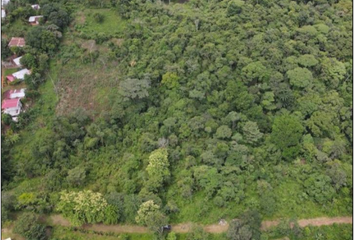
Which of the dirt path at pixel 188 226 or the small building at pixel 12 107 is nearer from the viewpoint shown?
the dirt path at pixel 188 226

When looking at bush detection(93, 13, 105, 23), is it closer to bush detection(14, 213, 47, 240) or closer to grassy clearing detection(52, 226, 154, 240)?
bush detection(14, 213, 47, 240)

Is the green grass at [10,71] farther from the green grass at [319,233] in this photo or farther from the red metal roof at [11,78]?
the green grass at [319,233]

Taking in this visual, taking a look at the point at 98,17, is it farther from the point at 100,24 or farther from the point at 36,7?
the point at 36,7

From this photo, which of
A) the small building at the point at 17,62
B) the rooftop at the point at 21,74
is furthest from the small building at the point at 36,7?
the rooftop at the point at 21,74

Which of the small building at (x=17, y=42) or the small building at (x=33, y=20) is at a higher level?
the small building at (x=33, y=20)

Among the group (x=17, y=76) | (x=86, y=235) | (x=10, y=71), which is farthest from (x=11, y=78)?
(x=86, y=235)

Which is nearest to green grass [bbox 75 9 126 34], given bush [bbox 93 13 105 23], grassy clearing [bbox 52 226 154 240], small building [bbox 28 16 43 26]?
bush [bbox 93 13 105 23]

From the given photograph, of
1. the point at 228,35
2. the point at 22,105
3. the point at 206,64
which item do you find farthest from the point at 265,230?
the point at 22,105
